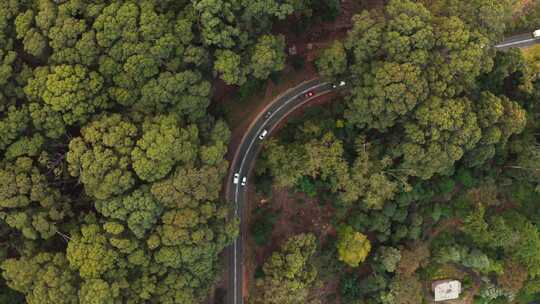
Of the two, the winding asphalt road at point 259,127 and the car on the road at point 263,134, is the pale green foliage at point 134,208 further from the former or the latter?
the car on the road at point 263,134

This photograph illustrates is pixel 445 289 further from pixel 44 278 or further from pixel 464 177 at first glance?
pixel 44 278

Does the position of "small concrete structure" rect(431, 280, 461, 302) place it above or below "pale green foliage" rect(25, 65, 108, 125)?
below

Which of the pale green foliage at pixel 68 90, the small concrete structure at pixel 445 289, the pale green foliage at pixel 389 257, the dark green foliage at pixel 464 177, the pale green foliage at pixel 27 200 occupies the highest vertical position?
the pale green foliage at pixel 68 90

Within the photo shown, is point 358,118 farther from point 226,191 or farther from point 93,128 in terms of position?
point 93,128

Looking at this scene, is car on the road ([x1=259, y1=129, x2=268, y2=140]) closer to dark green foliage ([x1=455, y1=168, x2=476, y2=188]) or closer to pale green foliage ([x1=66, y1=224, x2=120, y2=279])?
pale green foliage ([x1=66, y1=224, x2=120, y2=279])

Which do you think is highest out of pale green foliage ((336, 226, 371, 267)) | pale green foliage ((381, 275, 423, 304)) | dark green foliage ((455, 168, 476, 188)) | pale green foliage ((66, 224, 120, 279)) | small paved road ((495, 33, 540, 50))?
small paved road ((495, 33, 540, 50))

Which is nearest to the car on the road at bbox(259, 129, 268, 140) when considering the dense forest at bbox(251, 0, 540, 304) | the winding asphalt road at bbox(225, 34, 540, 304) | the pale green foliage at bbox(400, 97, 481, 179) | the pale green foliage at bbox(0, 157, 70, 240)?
the winding asphalt road at bbox(225, 34, 540, 304)

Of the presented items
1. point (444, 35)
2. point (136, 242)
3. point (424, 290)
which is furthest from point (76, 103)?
point (424, 290)

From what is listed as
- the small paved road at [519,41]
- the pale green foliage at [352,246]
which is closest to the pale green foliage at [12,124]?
the pale green foliage at [352,246]
